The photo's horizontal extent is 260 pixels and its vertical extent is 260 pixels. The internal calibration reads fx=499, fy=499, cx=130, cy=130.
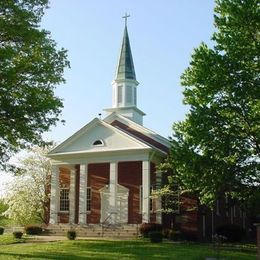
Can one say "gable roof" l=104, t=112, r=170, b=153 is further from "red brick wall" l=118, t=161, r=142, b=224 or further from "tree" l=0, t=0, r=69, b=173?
"tree" l=0, t=0, r=69, b=173

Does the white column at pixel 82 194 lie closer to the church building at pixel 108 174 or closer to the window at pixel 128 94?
the church building at pixel 108 174

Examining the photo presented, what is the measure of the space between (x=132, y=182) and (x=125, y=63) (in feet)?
42.3

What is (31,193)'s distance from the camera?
43.5 meters

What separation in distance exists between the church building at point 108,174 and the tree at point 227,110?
9.17 m

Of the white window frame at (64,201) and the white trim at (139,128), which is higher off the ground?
the white trim at (139,128)

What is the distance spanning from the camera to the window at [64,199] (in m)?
37.7

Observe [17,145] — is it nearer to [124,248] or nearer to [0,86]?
[0,86]

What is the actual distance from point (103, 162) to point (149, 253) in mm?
14137

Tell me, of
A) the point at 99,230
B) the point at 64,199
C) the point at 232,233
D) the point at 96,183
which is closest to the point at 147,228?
the point at 99,230

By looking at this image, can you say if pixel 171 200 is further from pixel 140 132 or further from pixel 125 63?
pixel 125 63

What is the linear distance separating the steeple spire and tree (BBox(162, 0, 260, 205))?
2009 centimetres

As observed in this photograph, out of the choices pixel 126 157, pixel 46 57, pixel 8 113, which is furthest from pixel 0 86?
pixel 126 157

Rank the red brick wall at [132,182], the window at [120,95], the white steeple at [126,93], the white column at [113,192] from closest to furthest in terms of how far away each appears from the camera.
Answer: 1. the white column at [113,192]
2. the red brick wall at [132,182]
3. the white steeple at [126,93]
4. the window at [120,95]

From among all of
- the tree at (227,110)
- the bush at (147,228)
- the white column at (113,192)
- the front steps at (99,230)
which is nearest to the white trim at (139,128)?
the white column at (113,192)
